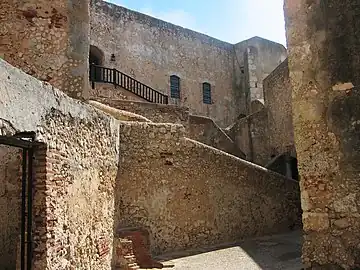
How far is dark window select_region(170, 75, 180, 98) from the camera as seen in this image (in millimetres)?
23969

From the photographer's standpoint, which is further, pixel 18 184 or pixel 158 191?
pixel 158 191

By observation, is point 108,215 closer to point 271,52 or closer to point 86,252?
point 86,252

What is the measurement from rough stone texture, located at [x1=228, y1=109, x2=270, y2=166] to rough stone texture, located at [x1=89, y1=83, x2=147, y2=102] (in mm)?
5888

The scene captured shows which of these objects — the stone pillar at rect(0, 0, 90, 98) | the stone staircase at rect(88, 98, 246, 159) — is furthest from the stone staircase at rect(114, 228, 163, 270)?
the stone staircase at rect(88, 98, 246, 159)

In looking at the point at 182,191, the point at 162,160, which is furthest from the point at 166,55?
the point at 182,191

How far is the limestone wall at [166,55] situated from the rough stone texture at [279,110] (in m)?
7.02

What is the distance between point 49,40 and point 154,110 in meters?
7.14

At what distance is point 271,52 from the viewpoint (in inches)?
1077

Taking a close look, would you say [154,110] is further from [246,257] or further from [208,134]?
[246,257]

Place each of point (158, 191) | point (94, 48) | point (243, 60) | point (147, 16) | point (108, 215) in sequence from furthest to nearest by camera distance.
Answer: point (243, 60), point (147, 16), point (94, 48), point (158, 191), point (108, 215)

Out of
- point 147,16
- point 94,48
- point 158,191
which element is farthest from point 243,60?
point 158,191

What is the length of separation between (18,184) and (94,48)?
49.4 ft

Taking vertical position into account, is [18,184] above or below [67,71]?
below

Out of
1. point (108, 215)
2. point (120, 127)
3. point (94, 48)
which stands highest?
point (94, 48)
